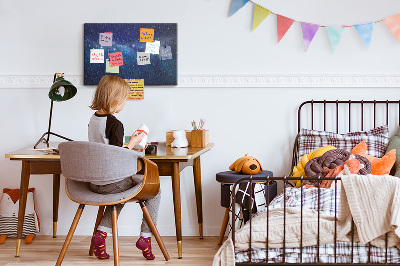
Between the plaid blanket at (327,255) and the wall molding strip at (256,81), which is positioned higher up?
the wall molding strip at (256,81)

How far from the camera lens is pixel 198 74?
3779 mm

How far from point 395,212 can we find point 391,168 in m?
1.10

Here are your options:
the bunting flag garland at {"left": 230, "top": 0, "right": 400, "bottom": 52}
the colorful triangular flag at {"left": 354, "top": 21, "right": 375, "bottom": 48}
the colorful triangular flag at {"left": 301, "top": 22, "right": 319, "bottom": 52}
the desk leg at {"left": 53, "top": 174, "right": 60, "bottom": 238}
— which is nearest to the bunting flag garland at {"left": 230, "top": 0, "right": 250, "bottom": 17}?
the bunting flag garland at {"left": 230, "top": 0, "right": 400, "bottom": 52}

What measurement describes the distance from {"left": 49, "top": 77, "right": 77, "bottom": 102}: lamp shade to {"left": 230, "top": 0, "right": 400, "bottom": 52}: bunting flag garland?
4.04 feet

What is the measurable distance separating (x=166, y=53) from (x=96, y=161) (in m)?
1.34

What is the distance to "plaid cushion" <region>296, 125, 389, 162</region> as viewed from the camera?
3.54m

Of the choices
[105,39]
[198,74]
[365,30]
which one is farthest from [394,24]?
[105,39]

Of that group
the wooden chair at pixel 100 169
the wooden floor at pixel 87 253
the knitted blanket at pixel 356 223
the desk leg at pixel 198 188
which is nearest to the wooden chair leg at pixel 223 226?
the wooden floor at pixel 87 253

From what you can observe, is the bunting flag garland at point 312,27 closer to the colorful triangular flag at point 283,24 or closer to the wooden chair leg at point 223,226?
the colorful triangular flag at point 283,24

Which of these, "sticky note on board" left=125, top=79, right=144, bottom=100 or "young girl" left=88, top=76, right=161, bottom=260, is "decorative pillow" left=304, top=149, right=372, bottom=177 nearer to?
"young girl" left=88, top=76, right=161, bottom=260

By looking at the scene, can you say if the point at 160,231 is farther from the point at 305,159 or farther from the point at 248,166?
the point at 305,159

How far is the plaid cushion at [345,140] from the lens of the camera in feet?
11.6

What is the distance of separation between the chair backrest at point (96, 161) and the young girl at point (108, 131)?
104mm

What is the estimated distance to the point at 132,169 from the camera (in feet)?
9.00
